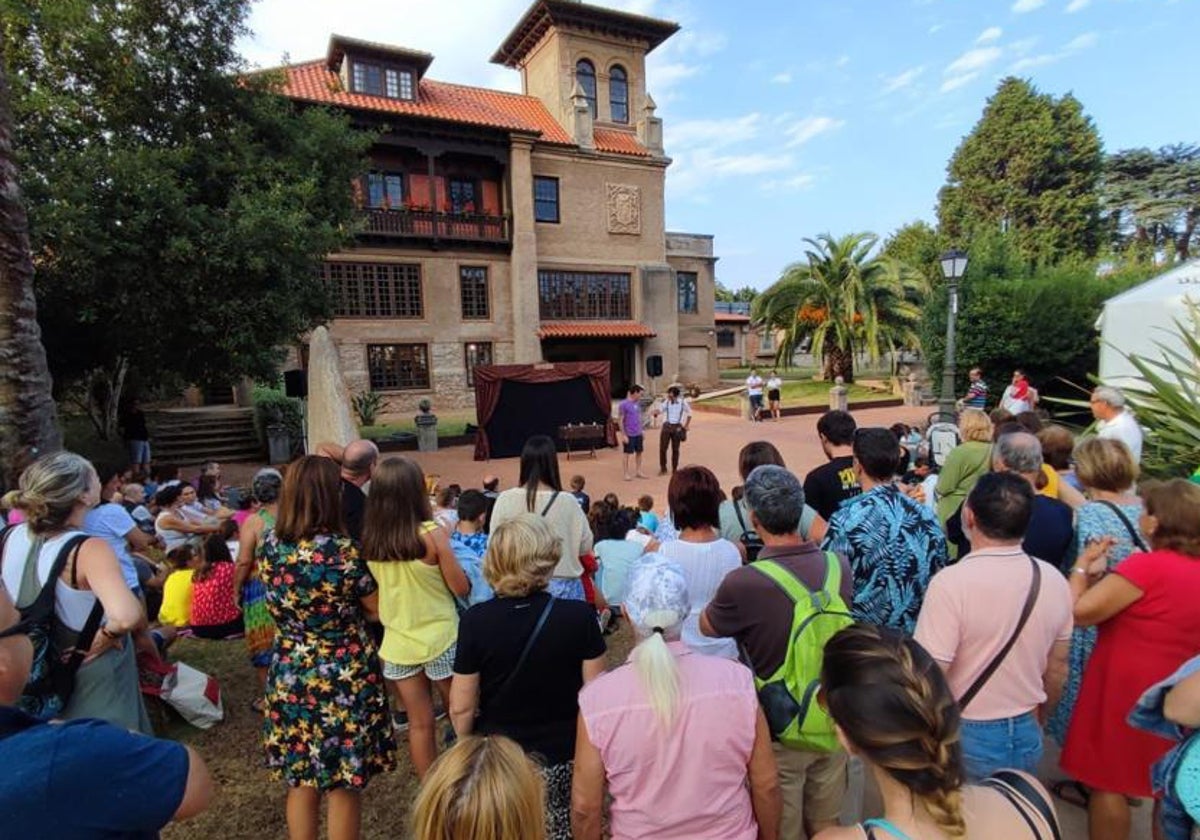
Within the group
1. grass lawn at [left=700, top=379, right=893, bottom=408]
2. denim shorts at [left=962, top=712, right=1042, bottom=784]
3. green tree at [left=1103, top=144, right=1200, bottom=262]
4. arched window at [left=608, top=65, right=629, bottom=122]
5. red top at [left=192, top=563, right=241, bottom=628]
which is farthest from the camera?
green tree at [left=1103, top=144, right=1200, bottom=262]

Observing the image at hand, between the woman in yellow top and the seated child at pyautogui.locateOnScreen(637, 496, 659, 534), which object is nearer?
the woman in yellow top

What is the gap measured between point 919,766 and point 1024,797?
0.28 m

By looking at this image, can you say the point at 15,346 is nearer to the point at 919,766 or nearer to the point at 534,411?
the point at 919,766

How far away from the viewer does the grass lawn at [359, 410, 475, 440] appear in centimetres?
1805

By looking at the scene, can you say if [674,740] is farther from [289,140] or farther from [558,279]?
[558,279]

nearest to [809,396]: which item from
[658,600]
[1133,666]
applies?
[1133,666]

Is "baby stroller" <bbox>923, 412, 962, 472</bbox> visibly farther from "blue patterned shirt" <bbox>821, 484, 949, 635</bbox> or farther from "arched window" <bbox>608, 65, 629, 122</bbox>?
"arched window" <bbox>608, 65, 629, 122</bbox>

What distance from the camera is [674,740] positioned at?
1627mm

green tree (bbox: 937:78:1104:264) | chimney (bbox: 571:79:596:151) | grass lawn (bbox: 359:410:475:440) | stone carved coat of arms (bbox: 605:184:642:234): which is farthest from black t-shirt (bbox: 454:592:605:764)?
green tree (bbox: 937:78:1104:264)

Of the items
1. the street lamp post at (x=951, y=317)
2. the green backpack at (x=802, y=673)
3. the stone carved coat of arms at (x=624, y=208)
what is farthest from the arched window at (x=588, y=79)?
the green backpack at (x=802, y=673)

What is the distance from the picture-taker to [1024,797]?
4.08 feet

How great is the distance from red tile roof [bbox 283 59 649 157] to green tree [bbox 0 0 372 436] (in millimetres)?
8745

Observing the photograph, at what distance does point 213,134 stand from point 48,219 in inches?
156

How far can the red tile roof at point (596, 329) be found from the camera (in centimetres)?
2470
